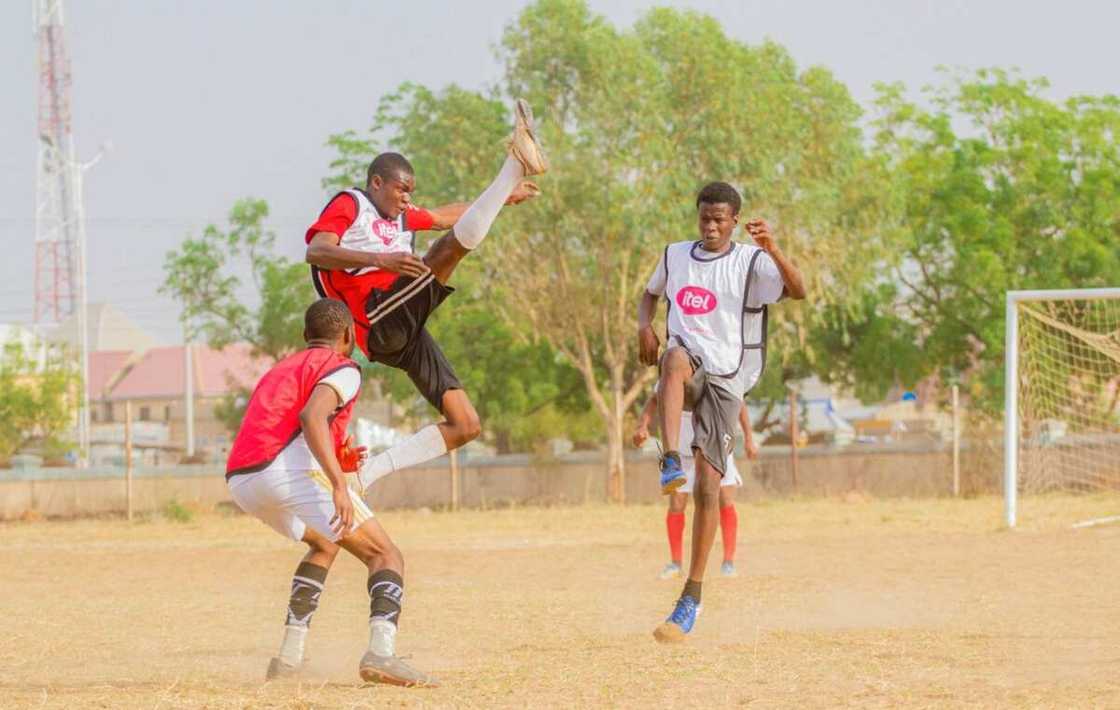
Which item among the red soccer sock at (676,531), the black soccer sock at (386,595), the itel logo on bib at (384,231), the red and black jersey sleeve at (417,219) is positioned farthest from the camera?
the red soccer sock at (676,531)

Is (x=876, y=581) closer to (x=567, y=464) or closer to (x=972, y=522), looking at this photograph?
(x=972, y=522)

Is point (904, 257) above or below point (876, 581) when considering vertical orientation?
above

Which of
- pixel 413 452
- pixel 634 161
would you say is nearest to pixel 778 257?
pixel 413 452

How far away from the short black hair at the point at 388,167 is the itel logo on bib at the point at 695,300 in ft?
5.13

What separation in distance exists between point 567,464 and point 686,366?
82.6ft

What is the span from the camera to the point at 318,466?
6.56 m

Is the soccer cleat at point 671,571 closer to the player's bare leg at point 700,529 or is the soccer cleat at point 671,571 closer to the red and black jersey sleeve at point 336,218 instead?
the player's bare leg at point 700,529

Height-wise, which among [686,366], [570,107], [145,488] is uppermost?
[570,107]

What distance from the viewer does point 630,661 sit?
23.1ft

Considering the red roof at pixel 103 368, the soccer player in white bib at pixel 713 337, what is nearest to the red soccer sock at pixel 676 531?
the soccer player in white bib at pixel 713 337

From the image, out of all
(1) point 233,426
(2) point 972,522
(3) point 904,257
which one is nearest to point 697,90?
(3) point 904,257

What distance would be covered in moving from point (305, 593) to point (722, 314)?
101 inches

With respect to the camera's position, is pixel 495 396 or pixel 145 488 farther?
pixel 495 396

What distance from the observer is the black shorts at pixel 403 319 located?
24.5ft
